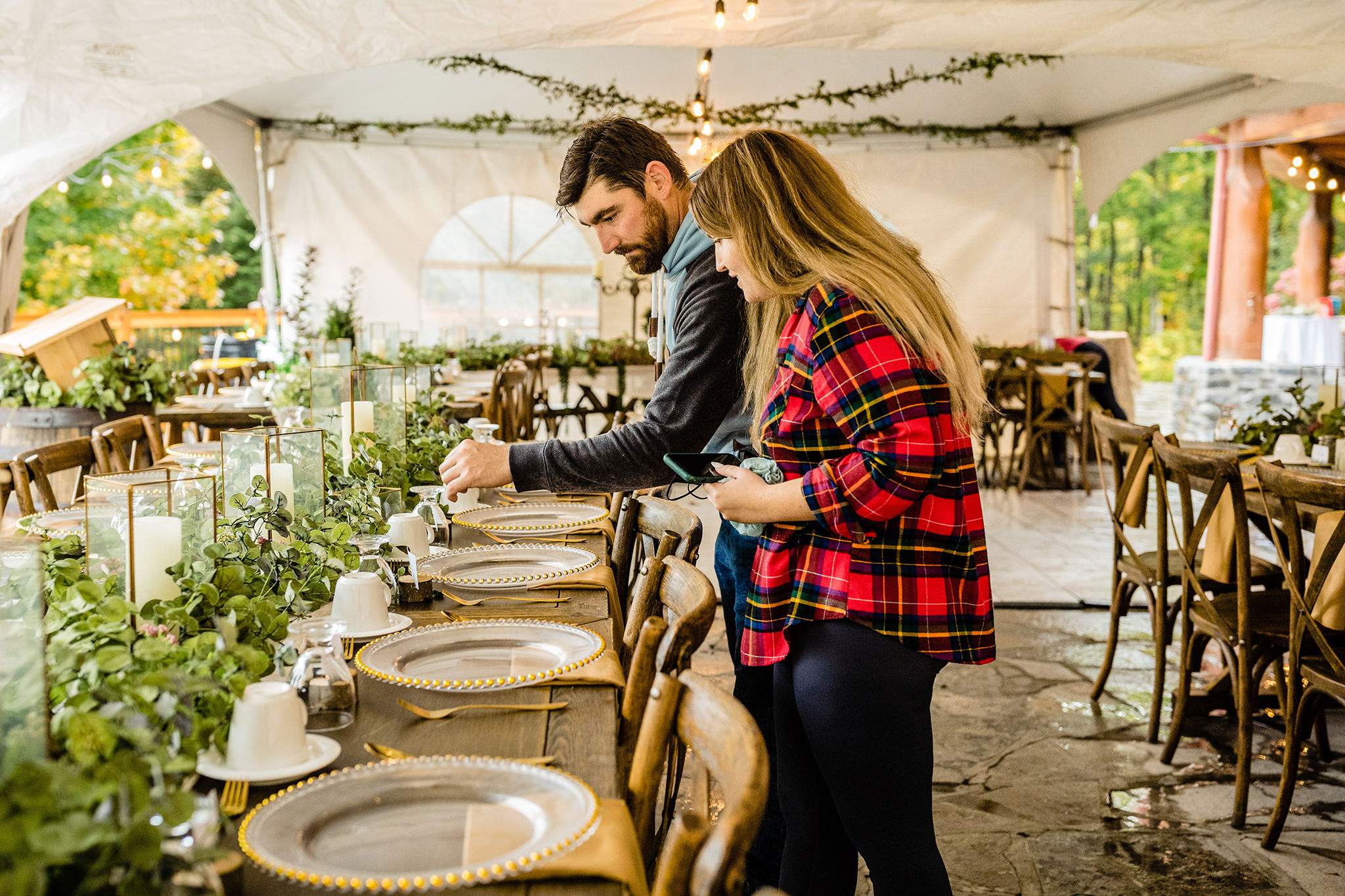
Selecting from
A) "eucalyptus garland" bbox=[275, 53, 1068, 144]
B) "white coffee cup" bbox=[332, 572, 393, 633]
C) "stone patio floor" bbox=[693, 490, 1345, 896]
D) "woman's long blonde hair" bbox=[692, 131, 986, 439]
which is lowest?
"stone patio floor" bbox=[693, 490, 1345, 896]

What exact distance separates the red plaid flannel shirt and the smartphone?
11 centimetres

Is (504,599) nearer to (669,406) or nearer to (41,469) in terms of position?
(669,406)

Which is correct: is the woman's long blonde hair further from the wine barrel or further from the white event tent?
the wine barrel

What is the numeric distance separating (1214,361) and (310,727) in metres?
12.0

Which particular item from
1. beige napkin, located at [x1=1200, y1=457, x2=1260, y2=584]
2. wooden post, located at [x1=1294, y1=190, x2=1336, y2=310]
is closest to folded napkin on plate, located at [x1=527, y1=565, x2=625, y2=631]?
beige napkin, located at [x1=1200, y1=457, x2=1260, y2=584]

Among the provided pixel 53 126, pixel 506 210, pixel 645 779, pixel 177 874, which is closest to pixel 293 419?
pixel 53 126

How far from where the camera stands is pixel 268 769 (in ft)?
3.59

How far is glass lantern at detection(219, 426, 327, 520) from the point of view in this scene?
5.71 feet

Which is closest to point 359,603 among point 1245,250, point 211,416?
point 211,416

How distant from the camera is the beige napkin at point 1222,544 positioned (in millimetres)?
3256

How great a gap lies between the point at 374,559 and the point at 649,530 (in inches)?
29.4

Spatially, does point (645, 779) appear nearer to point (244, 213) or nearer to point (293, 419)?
point (293, 419)

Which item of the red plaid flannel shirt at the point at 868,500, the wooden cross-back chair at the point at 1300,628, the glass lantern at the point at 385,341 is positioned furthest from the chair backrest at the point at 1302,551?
the glass lantern at the point at 385,341

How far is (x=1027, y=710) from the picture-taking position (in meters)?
3.63
